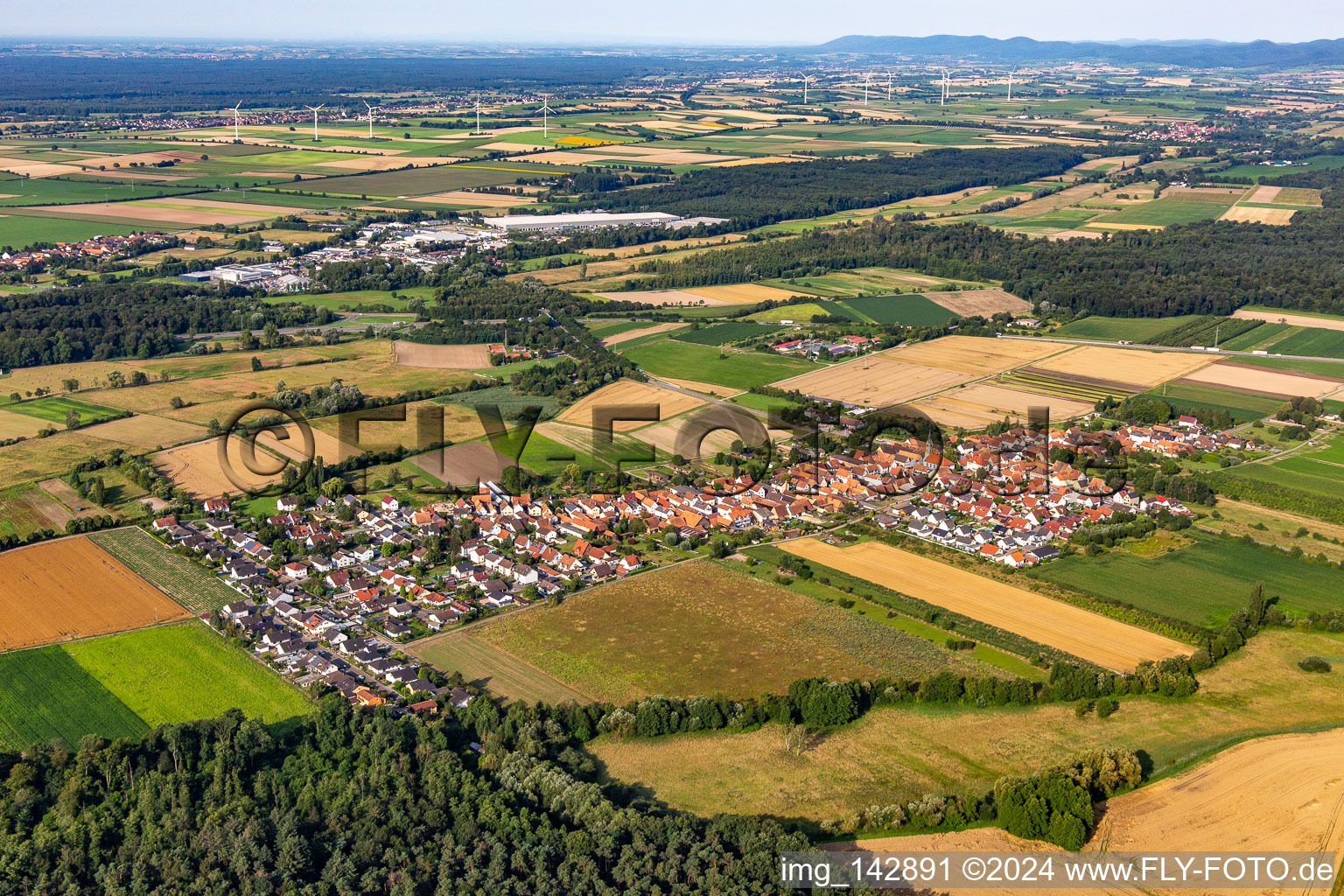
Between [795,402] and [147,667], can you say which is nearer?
[147,667]

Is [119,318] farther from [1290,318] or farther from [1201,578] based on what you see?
[1290,318]

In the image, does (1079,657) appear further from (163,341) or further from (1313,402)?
(163,341)

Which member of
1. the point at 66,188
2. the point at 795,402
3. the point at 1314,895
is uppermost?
the point at 66,188

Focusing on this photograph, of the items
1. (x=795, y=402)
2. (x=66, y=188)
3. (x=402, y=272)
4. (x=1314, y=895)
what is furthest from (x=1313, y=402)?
(x=66, y=188)

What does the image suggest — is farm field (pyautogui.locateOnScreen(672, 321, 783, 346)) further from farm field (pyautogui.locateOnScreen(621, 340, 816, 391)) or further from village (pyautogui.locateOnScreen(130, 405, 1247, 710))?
village (pyautogui.locateOnScreen(130, 405, 1247, 710))

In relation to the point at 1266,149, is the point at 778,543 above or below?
below

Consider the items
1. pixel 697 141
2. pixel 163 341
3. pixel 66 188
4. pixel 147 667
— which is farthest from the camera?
pixel 697 141

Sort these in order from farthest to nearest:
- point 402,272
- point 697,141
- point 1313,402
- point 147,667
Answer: point 697,141 → point 402,272 → point 1313,402 → point 147,667

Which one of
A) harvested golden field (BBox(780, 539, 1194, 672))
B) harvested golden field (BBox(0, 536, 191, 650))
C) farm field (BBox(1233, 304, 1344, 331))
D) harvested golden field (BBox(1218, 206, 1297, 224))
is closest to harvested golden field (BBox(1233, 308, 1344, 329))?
farm field (BBox(1233, 304, 1344, 331))
